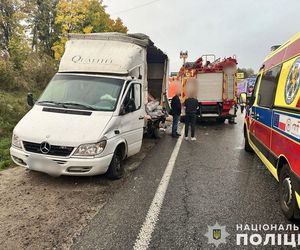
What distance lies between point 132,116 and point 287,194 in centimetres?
348

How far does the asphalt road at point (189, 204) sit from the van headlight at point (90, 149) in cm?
79

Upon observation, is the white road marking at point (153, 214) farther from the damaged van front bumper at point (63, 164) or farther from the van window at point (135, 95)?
the van window at point (135, 95)

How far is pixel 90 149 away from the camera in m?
4.92

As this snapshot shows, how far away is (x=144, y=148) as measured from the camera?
8.62 metres

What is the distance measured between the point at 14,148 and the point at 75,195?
1517 mm

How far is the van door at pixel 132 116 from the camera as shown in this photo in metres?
5.98

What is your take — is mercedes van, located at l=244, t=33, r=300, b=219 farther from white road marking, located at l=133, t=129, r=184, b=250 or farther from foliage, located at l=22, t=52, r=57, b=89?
foliage, located at l=22, t=52, r=57, b=89

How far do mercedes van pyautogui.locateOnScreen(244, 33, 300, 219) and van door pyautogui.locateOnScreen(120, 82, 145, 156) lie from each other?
2.67 meters

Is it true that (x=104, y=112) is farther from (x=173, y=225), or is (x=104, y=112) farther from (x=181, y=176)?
(x=173, y=225)

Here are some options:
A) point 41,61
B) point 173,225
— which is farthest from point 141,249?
point 41,61

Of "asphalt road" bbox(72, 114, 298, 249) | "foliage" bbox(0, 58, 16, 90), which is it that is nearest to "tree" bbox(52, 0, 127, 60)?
"foliage" bbox(0, 58, 16, 90)

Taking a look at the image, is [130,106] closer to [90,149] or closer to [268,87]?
[90,149]

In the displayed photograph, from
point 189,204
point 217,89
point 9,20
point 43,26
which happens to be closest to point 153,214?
point 189,204
